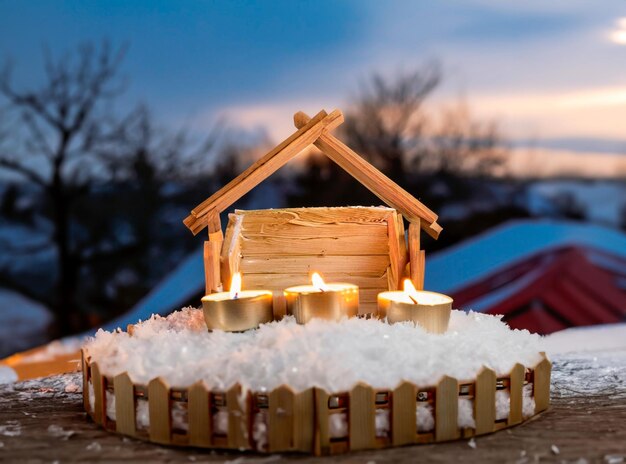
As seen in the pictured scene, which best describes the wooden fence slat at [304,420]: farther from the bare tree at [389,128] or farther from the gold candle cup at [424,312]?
the bare tree at [389,128]

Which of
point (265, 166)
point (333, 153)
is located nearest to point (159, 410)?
point (265, 166)

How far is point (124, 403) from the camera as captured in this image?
55.6 inches

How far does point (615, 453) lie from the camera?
1311 millimetres

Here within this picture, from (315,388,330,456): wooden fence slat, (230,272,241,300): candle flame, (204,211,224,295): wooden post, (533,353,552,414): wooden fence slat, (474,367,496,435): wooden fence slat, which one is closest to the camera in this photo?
(315,388,330,456): wooden fence slat

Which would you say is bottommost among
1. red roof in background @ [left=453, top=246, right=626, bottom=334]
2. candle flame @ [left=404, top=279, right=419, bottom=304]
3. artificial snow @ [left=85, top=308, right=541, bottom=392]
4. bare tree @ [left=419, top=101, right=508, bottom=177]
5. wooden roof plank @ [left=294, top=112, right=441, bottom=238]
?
red roof in background @ [left=453, top=246, right=626, bottom=334]

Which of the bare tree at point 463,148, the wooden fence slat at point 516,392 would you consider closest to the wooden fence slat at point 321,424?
the wooden fence slat at point 516,392

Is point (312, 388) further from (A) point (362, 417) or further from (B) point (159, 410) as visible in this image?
(B) point (159, 410)

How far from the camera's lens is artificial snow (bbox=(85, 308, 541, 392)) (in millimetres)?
1322

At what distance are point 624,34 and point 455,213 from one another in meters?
1.25

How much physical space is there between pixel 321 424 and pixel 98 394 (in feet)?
1.86

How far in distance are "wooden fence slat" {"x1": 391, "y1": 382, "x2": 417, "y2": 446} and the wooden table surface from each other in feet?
0.08

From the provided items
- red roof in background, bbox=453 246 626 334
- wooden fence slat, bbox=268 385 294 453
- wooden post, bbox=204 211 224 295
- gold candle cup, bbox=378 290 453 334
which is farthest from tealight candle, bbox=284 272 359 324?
red roof in background, bbox=453 246 626 334

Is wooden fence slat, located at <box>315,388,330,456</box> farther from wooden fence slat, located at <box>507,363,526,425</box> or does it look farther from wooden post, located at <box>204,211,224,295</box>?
wooden post, located at <box>204,211,224,295</box>

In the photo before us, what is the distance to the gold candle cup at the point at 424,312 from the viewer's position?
1.55 metres
